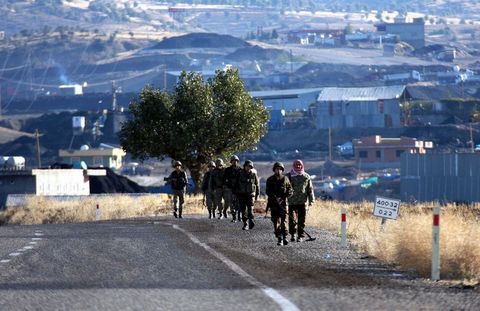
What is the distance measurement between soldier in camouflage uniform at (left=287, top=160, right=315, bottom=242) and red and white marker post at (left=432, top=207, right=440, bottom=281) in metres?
7.34

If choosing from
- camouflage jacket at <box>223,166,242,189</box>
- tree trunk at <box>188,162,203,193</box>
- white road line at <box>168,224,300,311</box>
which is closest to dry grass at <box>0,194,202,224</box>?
tree trunk at <box>188,162,203,193</box>

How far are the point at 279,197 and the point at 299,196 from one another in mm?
355

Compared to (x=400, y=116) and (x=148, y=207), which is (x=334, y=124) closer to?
(x=400, y=116)

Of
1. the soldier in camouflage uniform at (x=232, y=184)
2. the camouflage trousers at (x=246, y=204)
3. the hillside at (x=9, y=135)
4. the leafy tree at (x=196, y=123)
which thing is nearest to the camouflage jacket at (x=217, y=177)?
the soldier in camouflage uniform at (x=232, y=184)

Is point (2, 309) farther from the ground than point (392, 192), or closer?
farther from the ground

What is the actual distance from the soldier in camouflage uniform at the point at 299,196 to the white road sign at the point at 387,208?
2.01 m

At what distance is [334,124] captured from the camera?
547ft

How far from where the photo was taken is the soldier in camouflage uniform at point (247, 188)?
30.1 metres

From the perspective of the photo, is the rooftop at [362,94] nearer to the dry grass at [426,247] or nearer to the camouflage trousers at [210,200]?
the camouflage trousers at [210,200]

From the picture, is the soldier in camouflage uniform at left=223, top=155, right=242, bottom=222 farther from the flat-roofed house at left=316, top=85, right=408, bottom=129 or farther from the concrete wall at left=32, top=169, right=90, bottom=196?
the flat-roofed house at left=316, top=85, right=408, bottom=129

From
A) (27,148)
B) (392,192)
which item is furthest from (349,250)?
(27,148)

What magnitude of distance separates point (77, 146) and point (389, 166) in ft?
128

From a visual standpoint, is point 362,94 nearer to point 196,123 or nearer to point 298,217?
point 196,123

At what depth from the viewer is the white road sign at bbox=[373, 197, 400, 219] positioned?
27.5 metres
